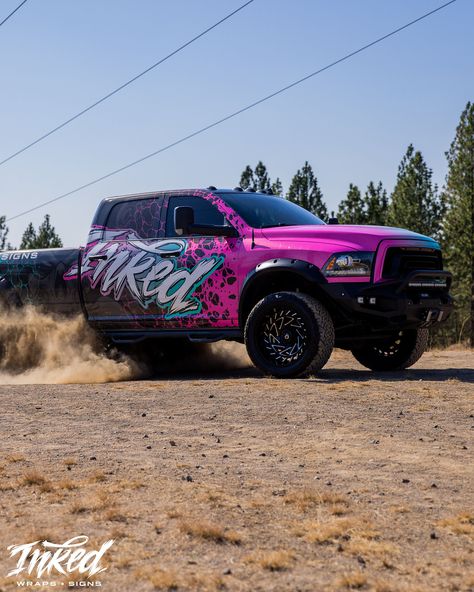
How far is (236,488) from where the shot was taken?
469 cm

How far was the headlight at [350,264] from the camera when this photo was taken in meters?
9.20

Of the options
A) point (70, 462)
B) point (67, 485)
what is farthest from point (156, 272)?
point (67, 485)

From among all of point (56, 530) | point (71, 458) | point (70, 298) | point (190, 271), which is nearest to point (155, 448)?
point (71, 458)

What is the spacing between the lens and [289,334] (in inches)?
374

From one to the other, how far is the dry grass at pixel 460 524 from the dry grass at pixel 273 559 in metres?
0.80

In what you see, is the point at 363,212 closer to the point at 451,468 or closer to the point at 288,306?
the point at 288,306

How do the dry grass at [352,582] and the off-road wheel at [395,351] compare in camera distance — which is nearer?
the dry grass at [352,582]

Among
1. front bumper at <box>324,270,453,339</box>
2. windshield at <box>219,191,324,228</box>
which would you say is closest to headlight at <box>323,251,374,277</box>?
front bumper at <box>324,270,453,339</box>

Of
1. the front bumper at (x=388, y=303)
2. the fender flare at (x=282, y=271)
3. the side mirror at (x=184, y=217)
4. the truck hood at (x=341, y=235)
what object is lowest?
the front bumper at (x=388, y=303)

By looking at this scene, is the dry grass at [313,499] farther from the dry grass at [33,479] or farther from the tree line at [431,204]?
the tree line at [431,204]

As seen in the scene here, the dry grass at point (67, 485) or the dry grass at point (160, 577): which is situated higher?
the dry grass at point (67, 485)

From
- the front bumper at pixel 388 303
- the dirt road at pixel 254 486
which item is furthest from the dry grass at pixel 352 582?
the front bumper at pixel 388 303

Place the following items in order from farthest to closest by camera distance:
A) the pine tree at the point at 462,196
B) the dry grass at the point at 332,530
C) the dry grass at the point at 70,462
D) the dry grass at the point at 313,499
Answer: the pine tree at the point at 462,196 < the dry grass at the point at 70,462 < the dry grass at the point at 313,499 < the dry grass at the point at 332,530

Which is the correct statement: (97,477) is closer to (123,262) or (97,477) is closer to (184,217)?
(184,217)
